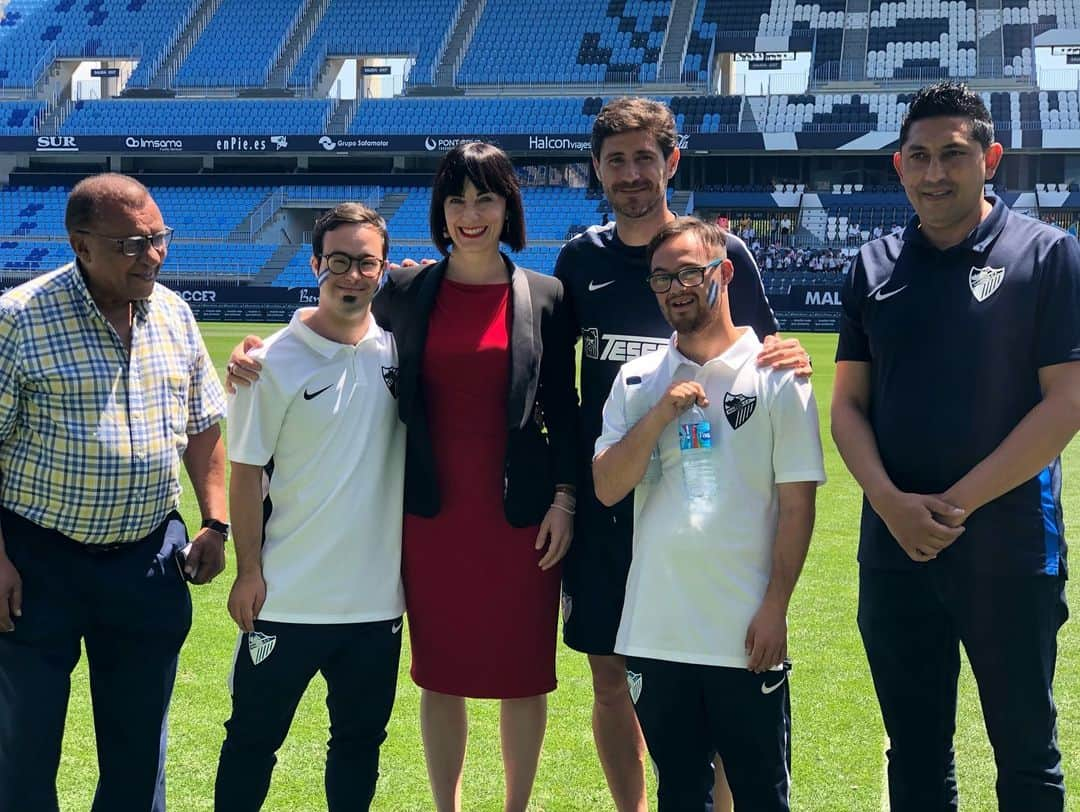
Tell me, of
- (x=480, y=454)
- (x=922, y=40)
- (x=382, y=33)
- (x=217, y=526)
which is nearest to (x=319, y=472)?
(x=217, y=526)

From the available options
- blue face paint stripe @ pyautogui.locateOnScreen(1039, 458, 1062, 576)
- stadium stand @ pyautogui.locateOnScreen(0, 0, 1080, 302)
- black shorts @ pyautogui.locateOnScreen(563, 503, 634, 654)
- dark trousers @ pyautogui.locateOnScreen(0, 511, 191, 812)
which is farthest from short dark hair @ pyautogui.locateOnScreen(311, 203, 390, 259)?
stadium stand @ pyautogui.locateOnScreen(0, 0, 1080, 302)

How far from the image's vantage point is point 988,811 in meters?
4.36

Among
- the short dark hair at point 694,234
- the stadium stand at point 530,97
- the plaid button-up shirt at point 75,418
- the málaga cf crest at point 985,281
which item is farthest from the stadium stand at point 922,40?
the plaid button-up shirt at point 75,418

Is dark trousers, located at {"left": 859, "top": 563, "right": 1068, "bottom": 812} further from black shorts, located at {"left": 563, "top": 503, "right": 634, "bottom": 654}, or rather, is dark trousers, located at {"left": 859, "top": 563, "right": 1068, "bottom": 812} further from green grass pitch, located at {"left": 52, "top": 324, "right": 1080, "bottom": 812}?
green grass pitch, located at {"left": 52, "top": 324, "right": 1080, "bottom": 812}

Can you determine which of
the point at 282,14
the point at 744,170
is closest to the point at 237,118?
the point at 282,14

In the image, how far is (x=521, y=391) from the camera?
150 inches

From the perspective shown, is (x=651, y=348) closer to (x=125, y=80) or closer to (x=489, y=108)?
(x=489, y=108)

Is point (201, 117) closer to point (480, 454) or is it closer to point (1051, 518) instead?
point (480, 454)

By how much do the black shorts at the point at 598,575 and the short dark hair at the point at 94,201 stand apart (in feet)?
5.68

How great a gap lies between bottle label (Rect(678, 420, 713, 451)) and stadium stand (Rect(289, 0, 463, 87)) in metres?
43.9

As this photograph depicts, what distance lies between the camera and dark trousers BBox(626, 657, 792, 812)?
10.7ft

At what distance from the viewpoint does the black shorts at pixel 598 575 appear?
3.96 meters

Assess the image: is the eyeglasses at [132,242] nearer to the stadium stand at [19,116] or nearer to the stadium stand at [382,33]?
the stadium stand at [382,33]

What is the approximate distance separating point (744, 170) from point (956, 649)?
39.9 metres
